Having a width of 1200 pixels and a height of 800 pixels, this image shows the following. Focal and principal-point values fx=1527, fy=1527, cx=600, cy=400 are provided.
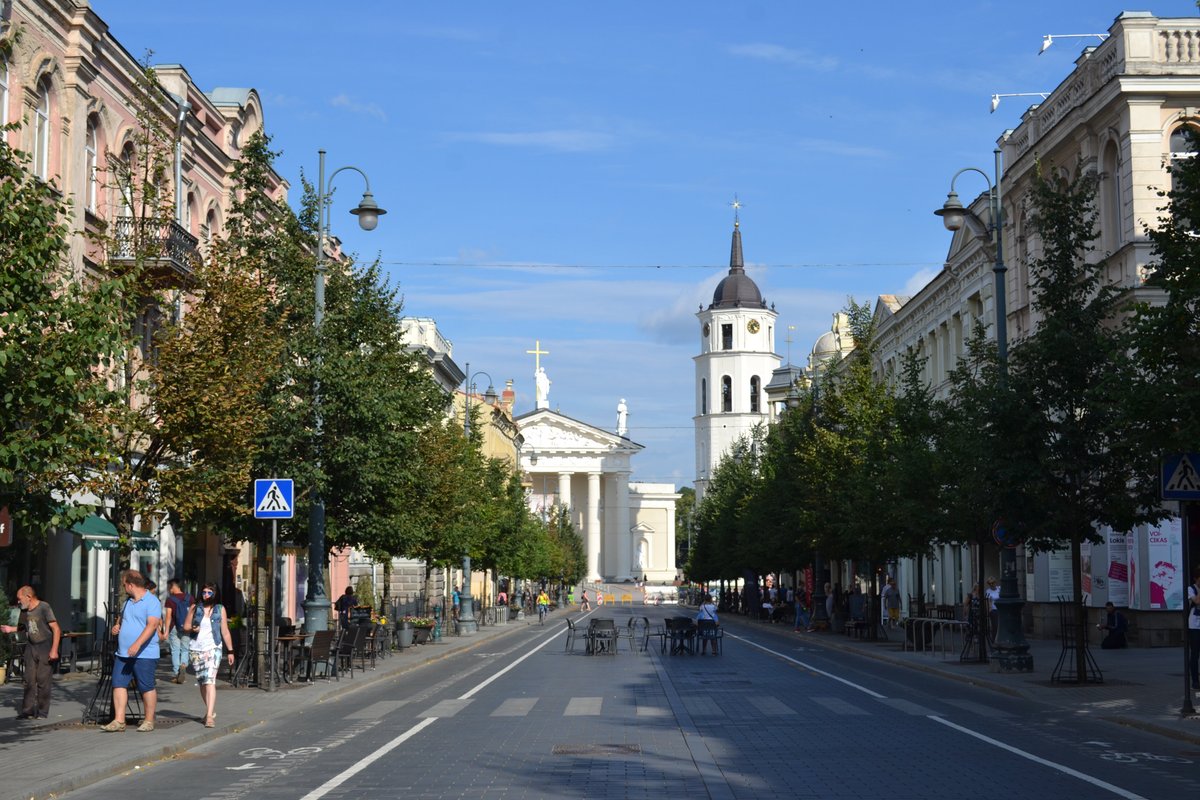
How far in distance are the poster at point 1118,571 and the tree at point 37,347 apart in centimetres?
2612

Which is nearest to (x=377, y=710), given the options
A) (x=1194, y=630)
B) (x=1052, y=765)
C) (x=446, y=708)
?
(x=446, y=708)

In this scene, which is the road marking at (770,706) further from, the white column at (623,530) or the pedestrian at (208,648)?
the white column at (623,530)

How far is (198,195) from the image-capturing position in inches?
1481

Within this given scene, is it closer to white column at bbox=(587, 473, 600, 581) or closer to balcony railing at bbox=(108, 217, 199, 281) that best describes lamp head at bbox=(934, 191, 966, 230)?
balcony railing at bbox=(108, 217, 199, 281)

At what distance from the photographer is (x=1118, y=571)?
116 feet

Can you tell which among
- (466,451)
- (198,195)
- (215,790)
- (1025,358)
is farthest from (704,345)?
(215,790)

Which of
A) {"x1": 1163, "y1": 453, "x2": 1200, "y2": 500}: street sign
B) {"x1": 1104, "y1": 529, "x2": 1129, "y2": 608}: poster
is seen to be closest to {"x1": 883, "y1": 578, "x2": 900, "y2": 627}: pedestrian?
{"x1": 1104, "y1": 529, "x2": 1129, "y2": 608}: poster

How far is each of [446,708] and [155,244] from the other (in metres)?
7.63

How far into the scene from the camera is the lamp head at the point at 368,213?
96.8ft

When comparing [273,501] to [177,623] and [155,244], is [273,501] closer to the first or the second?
[177,623]

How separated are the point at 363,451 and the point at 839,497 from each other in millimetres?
20033

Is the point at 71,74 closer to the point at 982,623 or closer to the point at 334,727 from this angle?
the point at 334,727

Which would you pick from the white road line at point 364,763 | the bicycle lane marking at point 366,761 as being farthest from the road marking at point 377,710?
the white road line at point 364,763

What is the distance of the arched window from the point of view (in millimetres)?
27672
